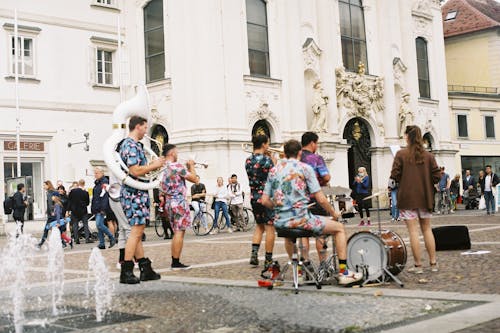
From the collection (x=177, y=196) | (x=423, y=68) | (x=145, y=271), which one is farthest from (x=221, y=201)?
(x=423, y=68)

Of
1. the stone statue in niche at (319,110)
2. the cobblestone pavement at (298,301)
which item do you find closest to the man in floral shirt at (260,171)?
the cobblestone pavement at (298,301)

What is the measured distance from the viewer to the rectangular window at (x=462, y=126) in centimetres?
4550

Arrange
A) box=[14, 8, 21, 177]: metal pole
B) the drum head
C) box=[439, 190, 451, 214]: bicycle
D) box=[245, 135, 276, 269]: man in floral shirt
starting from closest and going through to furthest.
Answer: the drum head
box=[245, 135, 276, 269]: man in floral shirt
box=[14, 8, 21, 177]: metal pole
box=[439, 190, 451, 214]: bicycle

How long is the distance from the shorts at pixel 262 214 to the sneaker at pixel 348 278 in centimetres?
236

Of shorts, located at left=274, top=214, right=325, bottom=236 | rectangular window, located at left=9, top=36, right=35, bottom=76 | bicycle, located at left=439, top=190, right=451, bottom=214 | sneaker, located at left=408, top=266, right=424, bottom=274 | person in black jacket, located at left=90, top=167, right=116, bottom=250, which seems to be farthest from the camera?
bicycle, located at left=439, top=190, right=451, bottom=214

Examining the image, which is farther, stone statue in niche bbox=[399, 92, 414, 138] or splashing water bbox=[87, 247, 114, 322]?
stone statue in niche bbox=[399, 92, 414, 138]

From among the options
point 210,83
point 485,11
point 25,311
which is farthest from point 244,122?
point 485,11

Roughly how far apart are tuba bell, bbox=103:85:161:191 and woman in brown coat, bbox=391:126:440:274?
10.6 ft

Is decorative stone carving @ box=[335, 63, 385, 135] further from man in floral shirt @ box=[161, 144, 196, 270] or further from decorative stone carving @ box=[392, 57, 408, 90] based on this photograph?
man in floral shirt @ box=[161, 144, 196, 270]

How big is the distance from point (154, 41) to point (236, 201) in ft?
35.6

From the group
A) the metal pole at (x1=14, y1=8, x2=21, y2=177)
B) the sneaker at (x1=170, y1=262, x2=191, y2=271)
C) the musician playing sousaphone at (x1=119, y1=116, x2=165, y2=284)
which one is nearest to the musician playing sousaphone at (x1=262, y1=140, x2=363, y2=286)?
the musician playing sousaphone at (x1=119, y1=116, x2=165, y2=284)

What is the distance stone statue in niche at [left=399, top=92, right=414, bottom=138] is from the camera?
118 ft

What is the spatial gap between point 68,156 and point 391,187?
21.3 m

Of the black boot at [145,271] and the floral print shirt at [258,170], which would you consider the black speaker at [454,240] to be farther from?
the black boot at [145,271]
